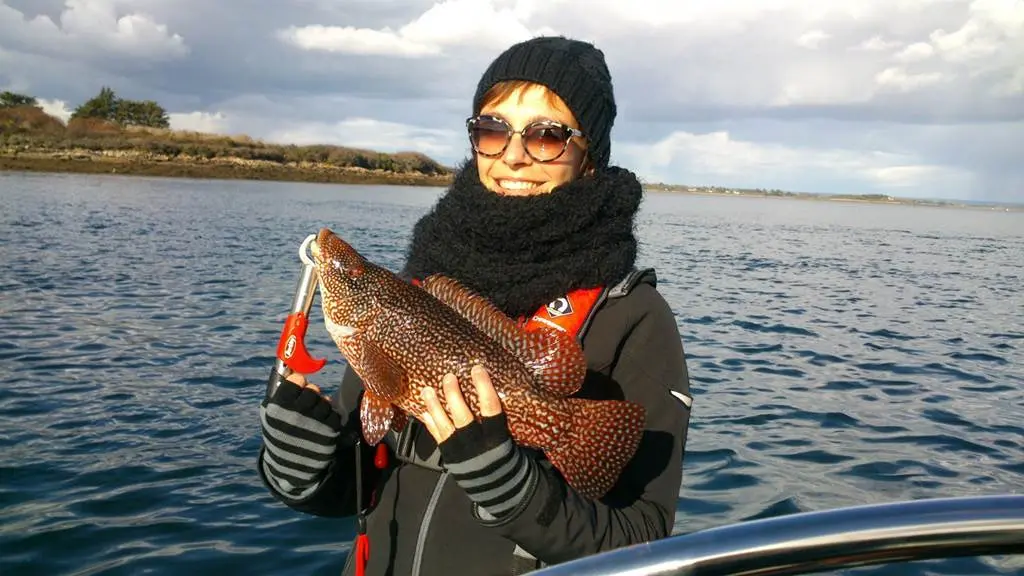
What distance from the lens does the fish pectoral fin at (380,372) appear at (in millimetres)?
2712

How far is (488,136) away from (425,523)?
150 cm

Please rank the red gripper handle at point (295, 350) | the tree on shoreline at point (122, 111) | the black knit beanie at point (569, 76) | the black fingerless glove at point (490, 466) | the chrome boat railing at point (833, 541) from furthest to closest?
1. the tree on shoreline at point (122, 111)
2. the black knit beanie at point (569, 76)
3. the red gripper handle at point (295, 350)
4. the black fingerless glove at point (490, 466)
5. the chrome boat railing at point (833, 541)

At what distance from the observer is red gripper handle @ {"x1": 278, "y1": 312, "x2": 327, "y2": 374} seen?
293 cm

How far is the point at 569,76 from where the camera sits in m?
3.06

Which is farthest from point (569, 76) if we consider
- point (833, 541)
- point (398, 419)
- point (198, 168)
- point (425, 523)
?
point (198, 168)

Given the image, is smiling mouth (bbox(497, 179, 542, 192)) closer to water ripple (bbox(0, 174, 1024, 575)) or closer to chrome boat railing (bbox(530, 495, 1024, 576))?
chrome boat railing (bbox(530, 495, 1024, 576))

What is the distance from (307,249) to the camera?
343 cm

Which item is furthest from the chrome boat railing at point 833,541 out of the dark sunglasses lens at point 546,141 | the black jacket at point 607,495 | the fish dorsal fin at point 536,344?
the dark sunglasses lens at point 546,141

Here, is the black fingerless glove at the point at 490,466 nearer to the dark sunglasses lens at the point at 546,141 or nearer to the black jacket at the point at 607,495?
the black jacket at the point at 607,495

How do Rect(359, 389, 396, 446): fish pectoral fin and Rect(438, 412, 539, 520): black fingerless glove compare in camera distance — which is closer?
Rect(438, 412, 539, 520): black fingerless glove

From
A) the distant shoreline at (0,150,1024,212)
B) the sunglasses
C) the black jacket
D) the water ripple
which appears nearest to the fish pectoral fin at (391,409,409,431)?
the black jacket

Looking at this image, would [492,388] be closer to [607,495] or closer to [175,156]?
[607,495]

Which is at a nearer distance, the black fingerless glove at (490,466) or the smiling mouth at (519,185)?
the black fingerless glove at (490,466)

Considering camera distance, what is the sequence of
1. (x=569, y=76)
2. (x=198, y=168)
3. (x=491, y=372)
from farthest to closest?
(x=198, y=168), (x=569, y=76), (x=491, y=372)
